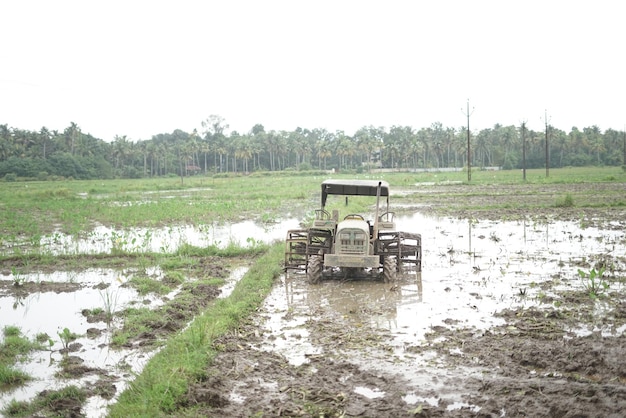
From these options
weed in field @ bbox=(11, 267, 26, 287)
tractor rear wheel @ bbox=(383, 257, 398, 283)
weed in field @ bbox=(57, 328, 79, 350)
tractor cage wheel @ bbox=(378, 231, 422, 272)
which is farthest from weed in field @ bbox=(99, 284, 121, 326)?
tractor cage wheel @ bbox=(378, 231, 422, 272)

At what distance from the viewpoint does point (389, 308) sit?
9039 millimetres

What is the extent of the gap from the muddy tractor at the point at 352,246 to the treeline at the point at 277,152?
230 feet

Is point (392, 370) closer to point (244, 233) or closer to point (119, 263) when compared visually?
point (119, 263)

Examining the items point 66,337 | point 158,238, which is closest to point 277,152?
point 158,238

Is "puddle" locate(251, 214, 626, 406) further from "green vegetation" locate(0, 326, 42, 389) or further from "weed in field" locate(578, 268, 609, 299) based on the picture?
"green vegetation" locate(0, 326, 42, 389)

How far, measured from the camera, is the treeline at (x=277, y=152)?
80562 millimetres

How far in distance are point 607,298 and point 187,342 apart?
6821 millimetres

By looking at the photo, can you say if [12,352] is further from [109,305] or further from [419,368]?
[419,368]

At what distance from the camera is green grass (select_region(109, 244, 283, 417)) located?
5375 millimetres

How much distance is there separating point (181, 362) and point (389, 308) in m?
3.97

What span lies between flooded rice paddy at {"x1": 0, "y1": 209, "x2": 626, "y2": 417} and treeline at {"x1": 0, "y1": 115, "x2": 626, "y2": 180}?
2727 inches

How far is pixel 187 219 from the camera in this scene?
2405 centimetres

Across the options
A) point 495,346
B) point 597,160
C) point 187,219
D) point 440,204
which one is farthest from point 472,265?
point 597,160

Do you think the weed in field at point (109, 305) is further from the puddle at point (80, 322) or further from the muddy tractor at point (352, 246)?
the muddy tractor at point (352, 246)
